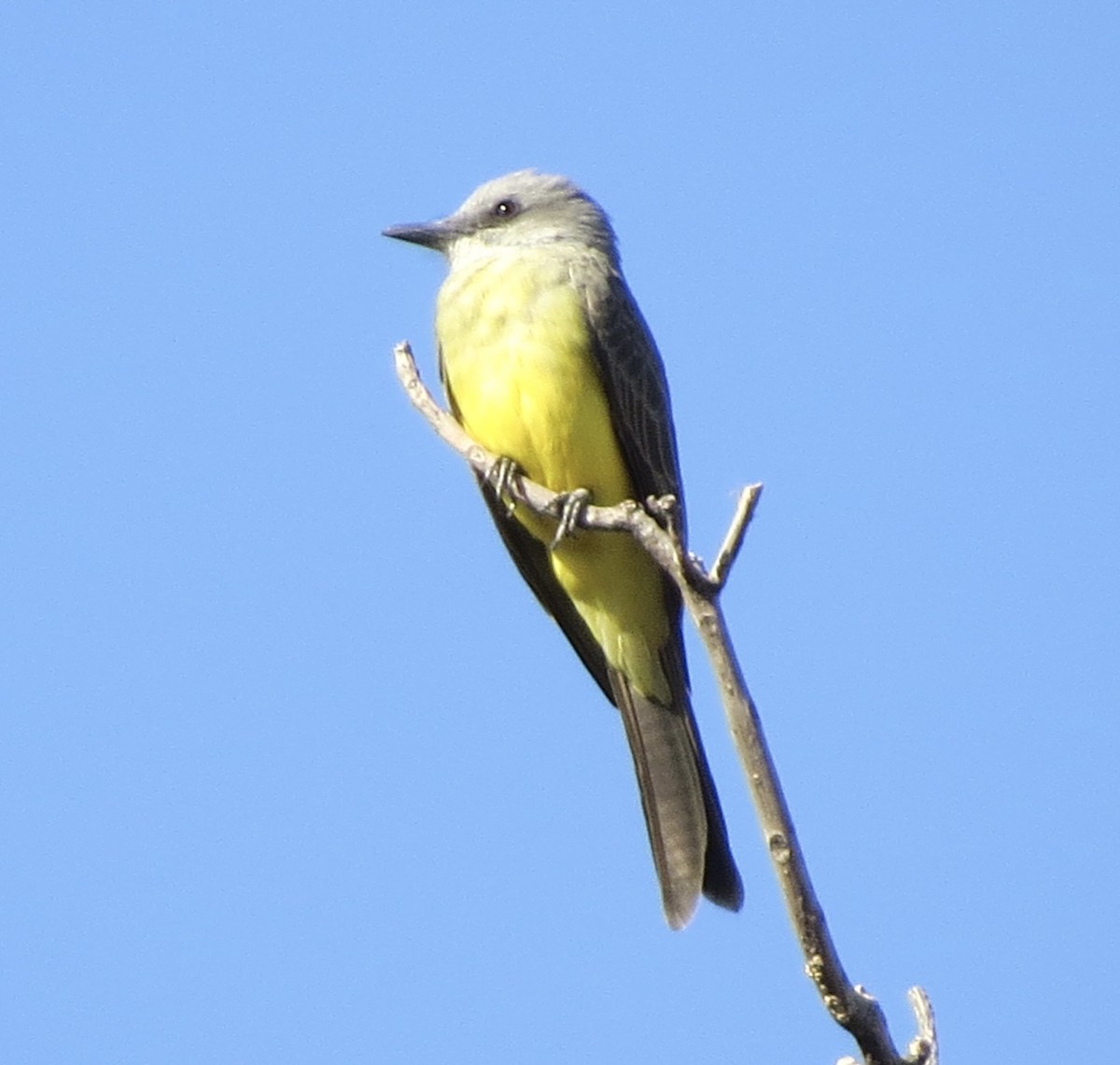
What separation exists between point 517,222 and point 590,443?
151cm

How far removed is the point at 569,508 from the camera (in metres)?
6.59

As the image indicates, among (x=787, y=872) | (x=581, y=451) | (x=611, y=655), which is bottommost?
(x=787, y=872)

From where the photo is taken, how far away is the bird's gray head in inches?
313

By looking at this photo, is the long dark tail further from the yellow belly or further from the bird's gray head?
the bird's gray head

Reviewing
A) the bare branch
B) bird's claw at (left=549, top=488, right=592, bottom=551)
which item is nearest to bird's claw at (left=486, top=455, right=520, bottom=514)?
bird's claw at (left=549, top=488, right=592, bottom=551)

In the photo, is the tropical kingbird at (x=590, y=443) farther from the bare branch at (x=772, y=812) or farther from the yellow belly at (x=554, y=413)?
the bare branch at (x=772, y=812)

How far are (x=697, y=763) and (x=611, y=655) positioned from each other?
0.72 meters

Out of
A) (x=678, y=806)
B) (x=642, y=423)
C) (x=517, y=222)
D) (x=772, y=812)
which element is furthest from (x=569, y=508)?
(x=772, y=812)

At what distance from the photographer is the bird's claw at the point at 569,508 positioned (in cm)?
651

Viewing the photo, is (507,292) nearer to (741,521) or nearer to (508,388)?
(508,388)

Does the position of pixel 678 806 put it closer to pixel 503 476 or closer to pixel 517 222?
pixel 503 476

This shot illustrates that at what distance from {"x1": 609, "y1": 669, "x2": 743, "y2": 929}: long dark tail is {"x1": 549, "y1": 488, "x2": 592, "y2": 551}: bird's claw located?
0.80 m

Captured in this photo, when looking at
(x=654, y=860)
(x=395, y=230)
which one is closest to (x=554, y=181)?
(x=395, y=230)

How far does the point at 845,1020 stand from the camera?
3859 mm
